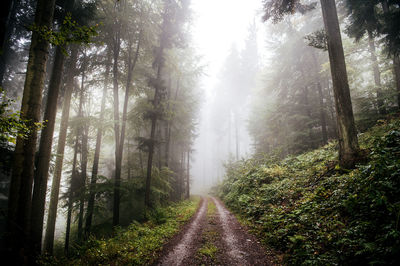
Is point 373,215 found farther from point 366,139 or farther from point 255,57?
point 255,57

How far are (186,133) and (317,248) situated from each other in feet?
48.5

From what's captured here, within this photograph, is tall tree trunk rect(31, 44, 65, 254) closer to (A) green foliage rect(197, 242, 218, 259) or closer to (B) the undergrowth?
(B) the undergrowth

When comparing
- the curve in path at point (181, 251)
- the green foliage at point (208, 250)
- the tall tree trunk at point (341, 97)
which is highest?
the tall tree trunk at point (341, 97)

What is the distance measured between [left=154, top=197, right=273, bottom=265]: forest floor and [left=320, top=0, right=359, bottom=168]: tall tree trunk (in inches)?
192

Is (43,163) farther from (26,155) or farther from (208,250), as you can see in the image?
(208,250)

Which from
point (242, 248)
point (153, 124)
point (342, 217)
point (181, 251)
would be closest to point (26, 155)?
point (181, 251)

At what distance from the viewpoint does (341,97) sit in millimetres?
6742

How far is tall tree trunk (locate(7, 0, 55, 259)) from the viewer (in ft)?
14.4

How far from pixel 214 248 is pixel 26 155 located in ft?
21.0

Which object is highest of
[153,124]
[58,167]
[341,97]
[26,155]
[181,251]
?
[153,124]

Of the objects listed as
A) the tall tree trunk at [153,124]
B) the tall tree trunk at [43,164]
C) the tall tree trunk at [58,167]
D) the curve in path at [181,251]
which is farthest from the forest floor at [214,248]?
the tall tree trunk at [58,167]

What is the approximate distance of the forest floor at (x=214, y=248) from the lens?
462 cm

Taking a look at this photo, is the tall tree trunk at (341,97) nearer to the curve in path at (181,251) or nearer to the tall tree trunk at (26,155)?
the curve in path at (181,251)

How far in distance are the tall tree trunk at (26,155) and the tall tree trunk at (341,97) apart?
10404 mm
